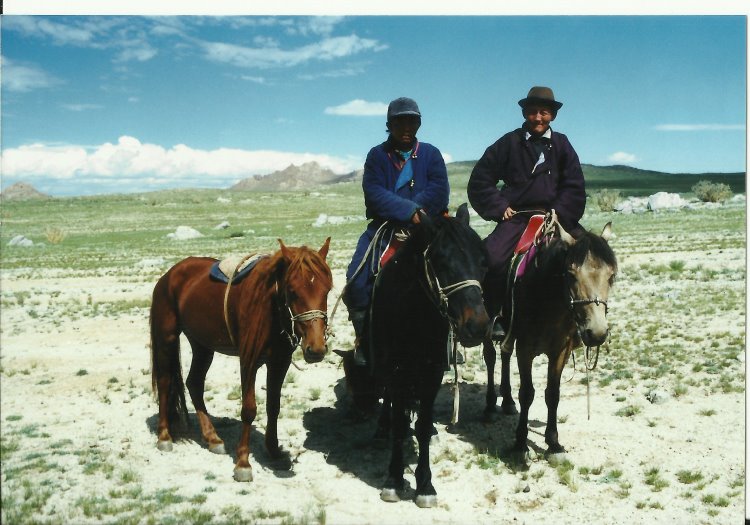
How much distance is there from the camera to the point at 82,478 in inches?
217

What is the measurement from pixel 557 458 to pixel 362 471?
2044mm

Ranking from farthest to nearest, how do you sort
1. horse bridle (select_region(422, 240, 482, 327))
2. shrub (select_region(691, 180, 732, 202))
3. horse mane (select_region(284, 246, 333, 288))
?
shrub (select_region(691, 180, 732, 202)) < horse mane (select_region(284, 246, 333, 288)) < horse bridle (select_region(422, 240, 482, 327))

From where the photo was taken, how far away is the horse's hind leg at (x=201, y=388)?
6496mm

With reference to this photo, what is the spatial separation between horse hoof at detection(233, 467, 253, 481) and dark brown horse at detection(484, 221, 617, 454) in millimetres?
2839

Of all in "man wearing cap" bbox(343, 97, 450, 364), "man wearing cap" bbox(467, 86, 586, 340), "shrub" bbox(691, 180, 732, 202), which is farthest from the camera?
"shrub" bbox(691, 180, 732, 202)

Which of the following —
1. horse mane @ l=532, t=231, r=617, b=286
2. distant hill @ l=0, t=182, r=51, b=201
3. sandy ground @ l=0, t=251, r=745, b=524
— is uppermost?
distant hill @ l=0, t=182, r=51, b=201

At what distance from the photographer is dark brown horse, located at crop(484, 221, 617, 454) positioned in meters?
4.98

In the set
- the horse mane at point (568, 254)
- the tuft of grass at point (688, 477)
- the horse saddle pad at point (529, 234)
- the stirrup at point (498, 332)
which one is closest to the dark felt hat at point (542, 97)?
the horse saddle pad at point (529, 234)

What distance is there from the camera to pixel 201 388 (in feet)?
22.2

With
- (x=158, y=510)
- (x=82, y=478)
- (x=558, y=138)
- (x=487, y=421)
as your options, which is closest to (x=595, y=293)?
(x=558, y=138)

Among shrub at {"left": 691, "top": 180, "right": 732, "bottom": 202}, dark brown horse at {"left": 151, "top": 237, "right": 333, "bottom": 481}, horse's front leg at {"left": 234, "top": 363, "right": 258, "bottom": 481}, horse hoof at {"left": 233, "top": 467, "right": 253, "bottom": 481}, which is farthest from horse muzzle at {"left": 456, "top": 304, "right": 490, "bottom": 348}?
shrub at {"left": 691, "top": 180, "right": 732, "bottom": 202}

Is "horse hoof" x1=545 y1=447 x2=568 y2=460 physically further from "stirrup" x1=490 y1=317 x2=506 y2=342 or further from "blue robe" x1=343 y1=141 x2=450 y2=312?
"blue robe" x1=343 y1=141 x2=450 y2=312

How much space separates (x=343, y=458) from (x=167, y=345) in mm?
2373

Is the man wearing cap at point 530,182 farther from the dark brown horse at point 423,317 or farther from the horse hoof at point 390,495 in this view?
the horse hoof at point 390,495
